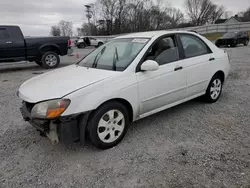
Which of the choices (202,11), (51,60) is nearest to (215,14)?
(202,11)

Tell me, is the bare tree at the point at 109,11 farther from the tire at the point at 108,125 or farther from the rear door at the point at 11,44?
the tire at the point at 108,125

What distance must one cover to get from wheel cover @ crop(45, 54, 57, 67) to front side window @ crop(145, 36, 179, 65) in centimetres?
729

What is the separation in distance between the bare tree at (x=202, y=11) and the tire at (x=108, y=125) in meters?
67.6

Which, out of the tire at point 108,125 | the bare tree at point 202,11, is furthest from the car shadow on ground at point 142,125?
the bare tree at point 202,11

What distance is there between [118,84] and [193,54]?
1867mm

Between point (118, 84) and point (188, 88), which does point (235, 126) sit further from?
point (118, 84)

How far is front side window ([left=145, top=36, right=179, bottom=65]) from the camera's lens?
346 centimetres

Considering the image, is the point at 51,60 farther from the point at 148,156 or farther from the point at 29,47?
the point at 148,156

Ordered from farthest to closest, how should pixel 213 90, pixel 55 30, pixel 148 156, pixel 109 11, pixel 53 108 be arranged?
1. pixel 55 30
2. pixel 109 11
3. pixel 213 90
4. pixel 148 156
5. pixel 53 108

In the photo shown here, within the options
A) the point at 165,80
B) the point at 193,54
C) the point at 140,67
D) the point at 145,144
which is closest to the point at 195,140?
the point at 145,144

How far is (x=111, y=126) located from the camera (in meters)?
2.95

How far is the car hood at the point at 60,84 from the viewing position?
8.74 ft

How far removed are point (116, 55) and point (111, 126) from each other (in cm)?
122

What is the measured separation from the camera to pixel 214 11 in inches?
2613
